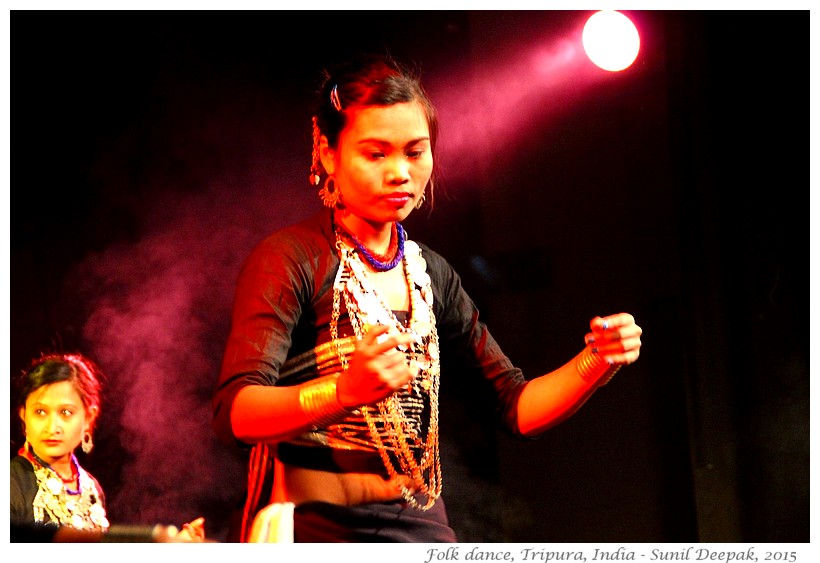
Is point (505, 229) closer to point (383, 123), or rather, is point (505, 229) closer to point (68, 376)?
point (383, 123)

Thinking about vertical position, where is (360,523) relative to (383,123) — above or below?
below

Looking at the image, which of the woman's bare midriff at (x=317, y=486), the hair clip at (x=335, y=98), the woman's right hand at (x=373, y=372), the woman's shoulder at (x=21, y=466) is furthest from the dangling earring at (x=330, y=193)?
the woman's shoulder at (x=21, y=466)

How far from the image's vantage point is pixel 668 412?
2.42m

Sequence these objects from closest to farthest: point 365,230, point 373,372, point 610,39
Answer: point 373,372, point 365,230, point 610,39

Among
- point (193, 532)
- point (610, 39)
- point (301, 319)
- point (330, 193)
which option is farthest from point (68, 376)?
point (610, 39)

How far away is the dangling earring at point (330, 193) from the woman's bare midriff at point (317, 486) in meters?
0.49

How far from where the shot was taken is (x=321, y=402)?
1.82m

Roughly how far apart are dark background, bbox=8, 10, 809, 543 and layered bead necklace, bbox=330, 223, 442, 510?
20 centimetres

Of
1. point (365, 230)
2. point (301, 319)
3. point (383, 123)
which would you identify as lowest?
point (301, 319)

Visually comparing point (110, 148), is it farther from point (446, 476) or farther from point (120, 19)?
point (446, 476)

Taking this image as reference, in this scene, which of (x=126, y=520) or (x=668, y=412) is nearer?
(x=126, y=520)

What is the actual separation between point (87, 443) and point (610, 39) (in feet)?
4.46

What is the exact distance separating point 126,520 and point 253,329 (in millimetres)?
581
